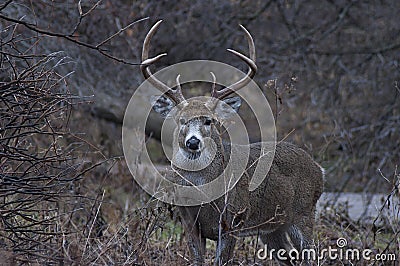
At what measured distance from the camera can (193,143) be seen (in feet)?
19.8

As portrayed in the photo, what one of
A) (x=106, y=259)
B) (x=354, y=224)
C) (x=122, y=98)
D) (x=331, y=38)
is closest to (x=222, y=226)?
(x=106, y=259)

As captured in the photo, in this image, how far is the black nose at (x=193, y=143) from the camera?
603 cm

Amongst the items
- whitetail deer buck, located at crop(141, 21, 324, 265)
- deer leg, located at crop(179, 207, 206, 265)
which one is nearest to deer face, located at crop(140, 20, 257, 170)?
whitetail deer buck, located at crop(141, 21, 324, 265)

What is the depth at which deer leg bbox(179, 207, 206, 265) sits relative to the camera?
18.8ft

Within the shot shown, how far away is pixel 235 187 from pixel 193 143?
46 centimetres

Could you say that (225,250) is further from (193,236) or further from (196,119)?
(196,119)

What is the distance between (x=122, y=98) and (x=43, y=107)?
588 centimetres

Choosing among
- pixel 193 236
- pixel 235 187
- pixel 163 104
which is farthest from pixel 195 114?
pixel 193 236

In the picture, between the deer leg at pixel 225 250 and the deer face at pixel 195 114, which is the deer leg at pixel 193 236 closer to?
the deer leg at pixel 225 250

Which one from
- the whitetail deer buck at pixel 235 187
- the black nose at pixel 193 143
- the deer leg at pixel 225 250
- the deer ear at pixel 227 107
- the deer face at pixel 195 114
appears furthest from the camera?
the deer ear at pixel 227 107

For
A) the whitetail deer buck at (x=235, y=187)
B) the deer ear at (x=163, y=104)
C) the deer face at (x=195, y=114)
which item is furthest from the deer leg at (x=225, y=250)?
the deer ear at (x=163, y=104)

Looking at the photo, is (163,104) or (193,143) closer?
(193,143)

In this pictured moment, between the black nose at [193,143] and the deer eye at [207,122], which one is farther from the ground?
the deer eye at [207,122]

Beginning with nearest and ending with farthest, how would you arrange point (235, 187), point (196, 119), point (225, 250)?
point (225, 250) → point (235, 187) → point (196, 119)
